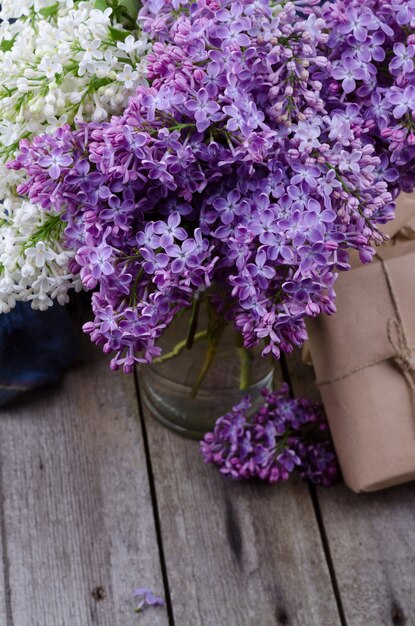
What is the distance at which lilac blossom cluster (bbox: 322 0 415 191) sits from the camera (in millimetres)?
754

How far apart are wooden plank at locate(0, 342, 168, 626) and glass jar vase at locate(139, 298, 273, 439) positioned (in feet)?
0.21

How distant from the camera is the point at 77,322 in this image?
132 centimetres

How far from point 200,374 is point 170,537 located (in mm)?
209

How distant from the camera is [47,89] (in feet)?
2.48

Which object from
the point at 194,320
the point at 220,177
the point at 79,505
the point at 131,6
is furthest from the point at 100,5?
the point at 79,505

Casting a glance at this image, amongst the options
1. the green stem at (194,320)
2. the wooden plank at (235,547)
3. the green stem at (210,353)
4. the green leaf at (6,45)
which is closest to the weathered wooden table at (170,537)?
the wooden plank at (235,547)

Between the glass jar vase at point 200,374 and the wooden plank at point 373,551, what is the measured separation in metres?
0.17

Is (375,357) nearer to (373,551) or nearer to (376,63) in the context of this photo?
(373,551)

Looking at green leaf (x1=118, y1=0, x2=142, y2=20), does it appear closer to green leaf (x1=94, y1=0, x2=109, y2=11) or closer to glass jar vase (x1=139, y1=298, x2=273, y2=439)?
green leaf (x1=94, y1=0, x2=109, y2=11)

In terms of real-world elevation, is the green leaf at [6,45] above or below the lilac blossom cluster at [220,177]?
above

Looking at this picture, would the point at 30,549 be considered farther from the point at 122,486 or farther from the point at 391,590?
the point at 391,590

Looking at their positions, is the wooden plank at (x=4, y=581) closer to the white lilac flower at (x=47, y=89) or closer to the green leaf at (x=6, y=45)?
the white lilac flower at (x=47, y=89)

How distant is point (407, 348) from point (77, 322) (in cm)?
50

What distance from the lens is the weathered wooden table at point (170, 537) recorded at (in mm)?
1100
